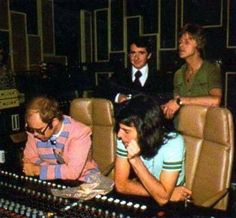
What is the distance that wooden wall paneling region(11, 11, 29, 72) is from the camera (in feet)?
13.3

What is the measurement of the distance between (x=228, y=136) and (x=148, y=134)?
54 centimetres

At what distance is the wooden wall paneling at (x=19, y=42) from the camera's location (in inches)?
159

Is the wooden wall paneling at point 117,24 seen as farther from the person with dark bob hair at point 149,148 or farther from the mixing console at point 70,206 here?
the mixing console at point 70,206

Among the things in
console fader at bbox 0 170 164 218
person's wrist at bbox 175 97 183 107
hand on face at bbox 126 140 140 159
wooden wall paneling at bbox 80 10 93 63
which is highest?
wooden wall paneling at bbox 80 10 93 63

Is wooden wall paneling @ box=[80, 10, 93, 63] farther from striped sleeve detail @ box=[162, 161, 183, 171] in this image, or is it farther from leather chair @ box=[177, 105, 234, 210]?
striped sleeve detail @ box=[162, 161, 183, 171]

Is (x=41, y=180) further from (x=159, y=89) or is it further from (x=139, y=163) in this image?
(x=159, y=89)

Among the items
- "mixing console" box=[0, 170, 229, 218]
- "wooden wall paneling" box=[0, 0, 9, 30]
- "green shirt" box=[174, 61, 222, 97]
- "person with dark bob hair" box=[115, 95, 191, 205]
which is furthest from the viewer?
"wooden wall paneling" box=[0, 0, 9, 30]

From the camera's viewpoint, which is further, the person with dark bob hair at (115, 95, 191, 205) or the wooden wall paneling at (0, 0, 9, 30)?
the wooden wall paneling at (0, 0, 9, 30)

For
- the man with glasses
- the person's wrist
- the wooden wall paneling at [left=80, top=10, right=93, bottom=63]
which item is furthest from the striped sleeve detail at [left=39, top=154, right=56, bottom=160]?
the wooden wall paneling at [left=80, top=10, right=93, bottom=63]

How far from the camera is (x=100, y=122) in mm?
2691

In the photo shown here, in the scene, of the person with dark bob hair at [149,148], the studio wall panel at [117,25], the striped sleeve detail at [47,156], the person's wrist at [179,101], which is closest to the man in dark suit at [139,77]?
the person's wrist at [179,101]

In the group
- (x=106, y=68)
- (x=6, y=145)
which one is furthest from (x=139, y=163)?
(x=106, y=68)

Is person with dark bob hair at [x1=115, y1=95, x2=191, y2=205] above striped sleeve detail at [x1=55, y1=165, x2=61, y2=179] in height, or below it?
above

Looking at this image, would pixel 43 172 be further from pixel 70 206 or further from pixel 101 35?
pixel 101 35
